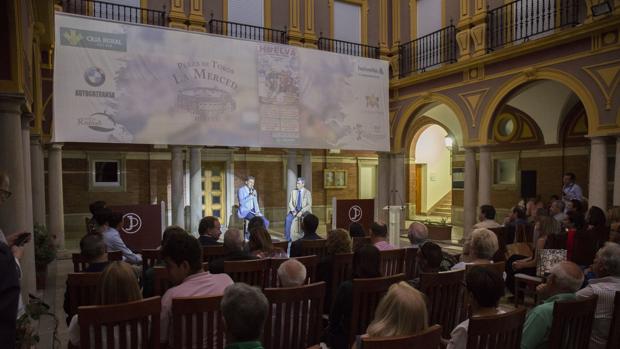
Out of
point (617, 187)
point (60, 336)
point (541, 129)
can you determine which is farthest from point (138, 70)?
point (541, 129)

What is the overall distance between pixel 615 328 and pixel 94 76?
7596mm

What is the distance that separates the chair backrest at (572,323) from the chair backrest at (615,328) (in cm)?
27

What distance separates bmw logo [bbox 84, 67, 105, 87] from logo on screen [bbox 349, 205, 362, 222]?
4.86 metres

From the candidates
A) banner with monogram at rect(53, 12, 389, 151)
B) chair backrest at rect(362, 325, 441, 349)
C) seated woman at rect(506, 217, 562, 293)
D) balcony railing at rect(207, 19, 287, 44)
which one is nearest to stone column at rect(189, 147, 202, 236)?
banner with monogram at rect(53, 12, 389, 151)

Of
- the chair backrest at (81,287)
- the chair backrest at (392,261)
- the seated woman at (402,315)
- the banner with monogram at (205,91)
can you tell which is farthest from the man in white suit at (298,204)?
the seated woman at (402,315)

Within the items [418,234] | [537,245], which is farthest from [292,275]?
[537,245]

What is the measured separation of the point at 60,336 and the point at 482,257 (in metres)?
3.97

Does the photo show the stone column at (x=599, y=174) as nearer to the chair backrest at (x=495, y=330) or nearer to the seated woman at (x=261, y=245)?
the seated woman at (x=261, y=245)

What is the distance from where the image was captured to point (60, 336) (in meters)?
4.25

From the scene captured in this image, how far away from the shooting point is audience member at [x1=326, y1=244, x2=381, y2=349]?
106 inches

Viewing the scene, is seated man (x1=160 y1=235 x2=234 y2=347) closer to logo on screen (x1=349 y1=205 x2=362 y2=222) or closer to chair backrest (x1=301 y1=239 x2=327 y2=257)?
chair backrest (x1=301 y1=239 x2=327 y2=257)

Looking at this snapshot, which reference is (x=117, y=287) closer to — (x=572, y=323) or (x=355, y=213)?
(x=572, y=323)

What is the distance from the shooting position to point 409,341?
1.60 meters

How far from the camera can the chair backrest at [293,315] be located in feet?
7.75
